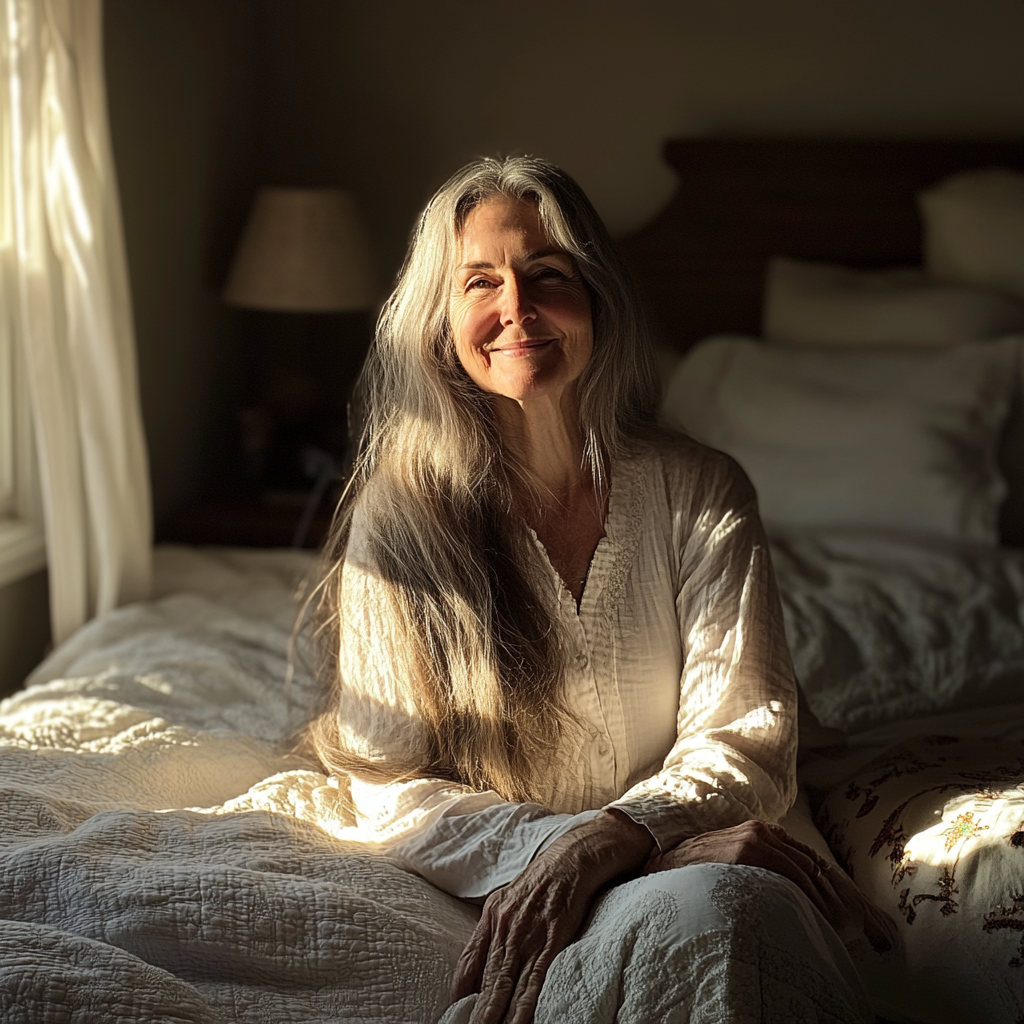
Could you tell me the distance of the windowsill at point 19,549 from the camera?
88.0 inches

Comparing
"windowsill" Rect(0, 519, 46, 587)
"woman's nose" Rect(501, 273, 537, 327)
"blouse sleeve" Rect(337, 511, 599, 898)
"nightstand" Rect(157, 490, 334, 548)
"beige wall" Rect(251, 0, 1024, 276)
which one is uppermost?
"beige wall" Rect(251, 0, 1024, 276)

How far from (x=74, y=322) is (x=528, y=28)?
163 cm

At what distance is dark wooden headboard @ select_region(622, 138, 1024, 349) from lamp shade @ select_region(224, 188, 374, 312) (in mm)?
699

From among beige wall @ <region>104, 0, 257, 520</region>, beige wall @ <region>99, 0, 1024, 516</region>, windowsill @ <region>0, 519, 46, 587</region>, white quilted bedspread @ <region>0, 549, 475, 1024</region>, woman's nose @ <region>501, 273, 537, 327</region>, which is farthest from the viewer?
beige wall @ <region>99, 0, 1024, 516</region>

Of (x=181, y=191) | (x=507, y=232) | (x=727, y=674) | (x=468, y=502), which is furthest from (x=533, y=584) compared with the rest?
(x=181, y=191)

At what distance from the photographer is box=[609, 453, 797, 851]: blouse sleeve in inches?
49.1

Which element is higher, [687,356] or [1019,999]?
[687,356]

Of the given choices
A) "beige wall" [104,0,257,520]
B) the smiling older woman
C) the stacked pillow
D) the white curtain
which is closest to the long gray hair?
the smiling older woman

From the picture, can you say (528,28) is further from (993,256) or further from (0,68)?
(0,68)

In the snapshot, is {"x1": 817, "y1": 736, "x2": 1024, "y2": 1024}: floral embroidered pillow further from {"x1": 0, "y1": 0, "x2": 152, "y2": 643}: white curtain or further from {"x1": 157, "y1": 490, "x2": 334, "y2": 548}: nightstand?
{"x1": 157, "y1": 490, "x2": 334, "y2": 548}: nightstand

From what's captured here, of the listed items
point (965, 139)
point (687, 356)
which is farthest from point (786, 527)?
point (965, 139)

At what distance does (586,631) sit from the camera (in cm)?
141

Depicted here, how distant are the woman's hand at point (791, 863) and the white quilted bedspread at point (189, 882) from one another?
0.78 ft

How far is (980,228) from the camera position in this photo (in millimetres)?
2906
